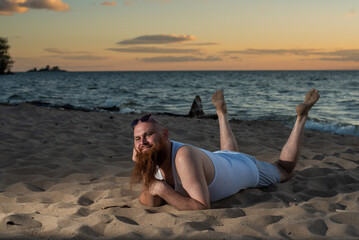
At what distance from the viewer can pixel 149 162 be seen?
2.96m

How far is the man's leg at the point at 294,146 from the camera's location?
4.34m

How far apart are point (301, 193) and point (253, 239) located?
58.3 inches

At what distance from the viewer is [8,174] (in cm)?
456

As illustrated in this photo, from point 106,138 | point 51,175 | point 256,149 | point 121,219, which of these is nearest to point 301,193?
point 121,219

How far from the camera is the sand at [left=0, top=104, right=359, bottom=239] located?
2781 mm

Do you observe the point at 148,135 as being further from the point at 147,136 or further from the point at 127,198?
the point at 127,198

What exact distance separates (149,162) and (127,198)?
879 millimetres

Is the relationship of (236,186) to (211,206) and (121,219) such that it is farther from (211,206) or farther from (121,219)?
Result: (121,219)

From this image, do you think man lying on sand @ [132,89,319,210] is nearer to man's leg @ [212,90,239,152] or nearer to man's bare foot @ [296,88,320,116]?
man's leg @ [212,90,239,152]

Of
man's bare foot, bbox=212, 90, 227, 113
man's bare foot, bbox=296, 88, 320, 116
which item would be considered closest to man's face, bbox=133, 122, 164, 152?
man's bare foot, bbox=212, 90, 227, 113

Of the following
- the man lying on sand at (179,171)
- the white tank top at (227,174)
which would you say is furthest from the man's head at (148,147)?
the white tank top at (227,174)

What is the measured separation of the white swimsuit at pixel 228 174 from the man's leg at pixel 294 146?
0.56 metres

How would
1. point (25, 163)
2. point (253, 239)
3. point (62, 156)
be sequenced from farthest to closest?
point (62, 156)
point (25, 163)
point (253, 239)

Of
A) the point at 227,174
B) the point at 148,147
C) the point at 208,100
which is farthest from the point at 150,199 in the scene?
the point at 208,100
